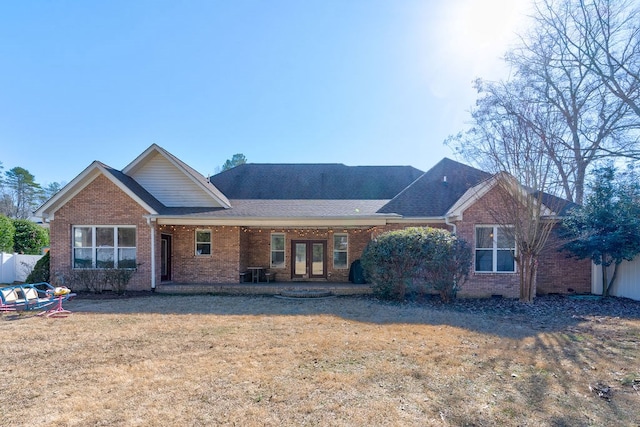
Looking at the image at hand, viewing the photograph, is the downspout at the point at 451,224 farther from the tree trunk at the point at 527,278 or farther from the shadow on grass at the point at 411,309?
the shadow on grass at the point at 411,309

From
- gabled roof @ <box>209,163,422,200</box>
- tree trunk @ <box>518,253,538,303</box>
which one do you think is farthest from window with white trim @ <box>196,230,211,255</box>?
tree trunk @ <box>518,253,538,303</box>

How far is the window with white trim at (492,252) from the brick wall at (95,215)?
11659mm

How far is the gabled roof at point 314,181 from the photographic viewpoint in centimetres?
1766

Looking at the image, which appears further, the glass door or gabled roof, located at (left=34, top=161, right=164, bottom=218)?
the glass door

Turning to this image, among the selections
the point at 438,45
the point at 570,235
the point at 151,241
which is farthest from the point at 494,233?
the point at 151,241

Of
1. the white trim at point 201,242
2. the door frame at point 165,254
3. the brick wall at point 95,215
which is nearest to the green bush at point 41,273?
the brick wall at point 95,215

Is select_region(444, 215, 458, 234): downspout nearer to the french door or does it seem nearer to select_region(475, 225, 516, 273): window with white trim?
select_region(475, 225, 516, 273): window with white trim

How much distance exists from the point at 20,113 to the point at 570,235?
86.5ft

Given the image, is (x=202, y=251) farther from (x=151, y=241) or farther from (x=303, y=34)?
(x=303, y=34)

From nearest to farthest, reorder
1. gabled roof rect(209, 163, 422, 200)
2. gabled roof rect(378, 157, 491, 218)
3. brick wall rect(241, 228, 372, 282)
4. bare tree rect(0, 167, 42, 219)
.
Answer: gabled roof rect(378, 157, 491, 218), brick wall rect(241, 228, 372, 282), gabled roof rect(209, 163, 422, 200), bare tree rect(0, 167, 42, 219)

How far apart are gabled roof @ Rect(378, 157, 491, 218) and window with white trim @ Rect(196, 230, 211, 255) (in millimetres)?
6883

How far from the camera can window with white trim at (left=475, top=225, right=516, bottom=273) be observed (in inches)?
461

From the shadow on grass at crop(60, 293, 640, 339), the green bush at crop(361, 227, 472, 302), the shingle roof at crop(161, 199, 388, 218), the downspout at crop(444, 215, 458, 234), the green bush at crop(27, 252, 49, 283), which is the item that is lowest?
the shadow on grass at crop(60, 293, 640, 339)

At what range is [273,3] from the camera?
414 inches
